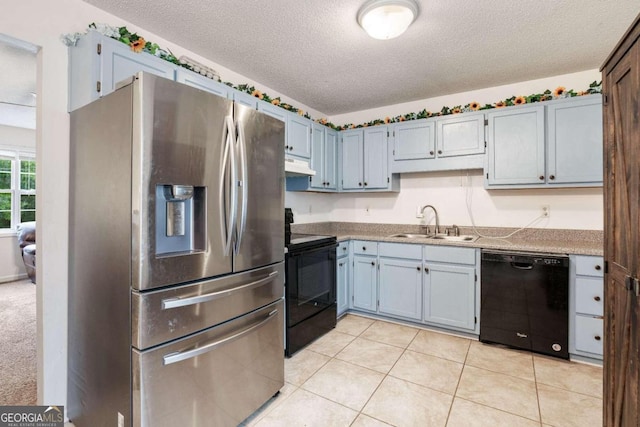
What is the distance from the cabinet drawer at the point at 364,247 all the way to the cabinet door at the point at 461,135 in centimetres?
122

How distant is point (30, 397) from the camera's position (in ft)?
6.48

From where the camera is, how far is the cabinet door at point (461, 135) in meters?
3.06

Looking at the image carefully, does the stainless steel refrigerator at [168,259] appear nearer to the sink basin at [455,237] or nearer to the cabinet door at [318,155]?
the cabinet door at [318,155]

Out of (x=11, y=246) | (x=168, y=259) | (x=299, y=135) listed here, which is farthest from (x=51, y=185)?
(x=11, y=246)

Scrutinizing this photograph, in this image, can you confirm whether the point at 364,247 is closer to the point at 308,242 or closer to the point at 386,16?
the point at 308,242

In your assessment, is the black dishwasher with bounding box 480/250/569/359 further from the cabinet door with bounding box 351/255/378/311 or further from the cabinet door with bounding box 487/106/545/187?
the cabinet door with bounding box 351/255/378/311

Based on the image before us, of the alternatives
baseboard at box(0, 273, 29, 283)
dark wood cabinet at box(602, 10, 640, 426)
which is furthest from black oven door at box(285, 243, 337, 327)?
baseboard at box(0, 273, 29, 283)

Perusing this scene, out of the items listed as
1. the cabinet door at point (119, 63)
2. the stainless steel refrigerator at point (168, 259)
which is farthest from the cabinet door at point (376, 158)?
the cabinet door at point (119, 63)

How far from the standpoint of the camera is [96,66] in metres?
1.70

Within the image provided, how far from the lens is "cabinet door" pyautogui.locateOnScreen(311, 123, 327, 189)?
3459 millimetres

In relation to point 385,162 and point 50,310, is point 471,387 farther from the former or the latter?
point 50,310

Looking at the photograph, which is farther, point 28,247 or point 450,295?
point 28,247

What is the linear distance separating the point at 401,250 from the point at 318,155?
4.69 ft

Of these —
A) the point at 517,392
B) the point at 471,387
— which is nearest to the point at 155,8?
the point at 471,387
